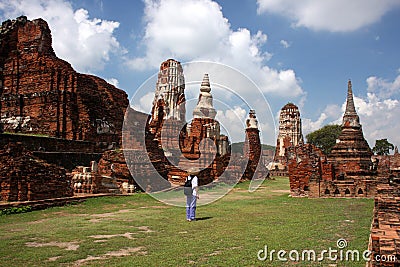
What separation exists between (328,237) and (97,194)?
8139 millimetres

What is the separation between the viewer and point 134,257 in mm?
4898

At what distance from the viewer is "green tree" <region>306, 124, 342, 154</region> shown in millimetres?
60531

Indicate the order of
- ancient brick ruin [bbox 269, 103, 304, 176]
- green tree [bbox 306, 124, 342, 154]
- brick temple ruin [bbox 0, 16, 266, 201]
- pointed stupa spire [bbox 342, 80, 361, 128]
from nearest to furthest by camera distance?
brick temple ruin [bbox 0, 16, 266, 201]
pointed stupa spire [bbox 342, 80, 361, 128]
ancient brick ruin [bbox 269, 103, 304, 176]
green tree [bbox 306, 124, 342, 154]

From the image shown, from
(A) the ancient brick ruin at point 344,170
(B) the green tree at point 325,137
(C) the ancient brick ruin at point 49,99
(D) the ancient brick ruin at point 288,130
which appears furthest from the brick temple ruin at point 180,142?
(B) the green tree at point 325,137

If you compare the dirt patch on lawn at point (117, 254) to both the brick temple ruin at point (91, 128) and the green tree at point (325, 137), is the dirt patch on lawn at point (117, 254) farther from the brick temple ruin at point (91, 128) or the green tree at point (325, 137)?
the green tree at point (325, 137)

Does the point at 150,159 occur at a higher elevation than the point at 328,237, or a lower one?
higher

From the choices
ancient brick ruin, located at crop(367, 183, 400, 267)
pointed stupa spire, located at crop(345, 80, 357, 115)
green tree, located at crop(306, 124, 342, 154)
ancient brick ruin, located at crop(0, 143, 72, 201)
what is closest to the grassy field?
ancient brick ruin, located at crop(367, 183, 400, 267)

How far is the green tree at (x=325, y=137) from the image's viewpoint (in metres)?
60.5

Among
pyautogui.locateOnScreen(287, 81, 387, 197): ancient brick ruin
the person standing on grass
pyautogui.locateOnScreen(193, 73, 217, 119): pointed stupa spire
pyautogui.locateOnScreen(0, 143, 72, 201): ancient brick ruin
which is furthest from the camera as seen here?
pyautogui.locateOnScreen(193, 73, 217, 119): pointed stupa spire

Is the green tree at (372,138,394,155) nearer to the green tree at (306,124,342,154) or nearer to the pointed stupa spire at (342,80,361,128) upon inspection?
the green tree at (306,124,342,154)

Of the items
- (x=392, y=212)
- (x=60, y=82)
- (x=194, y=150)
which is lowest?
(x=392, y=212)

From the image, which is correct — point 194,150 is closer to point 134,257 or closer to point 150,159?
point 150,159

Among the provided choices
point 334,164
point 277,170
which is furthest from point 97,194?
point 277,170

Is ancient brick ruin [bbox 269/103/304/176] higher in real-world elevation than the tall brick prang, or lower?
higher
